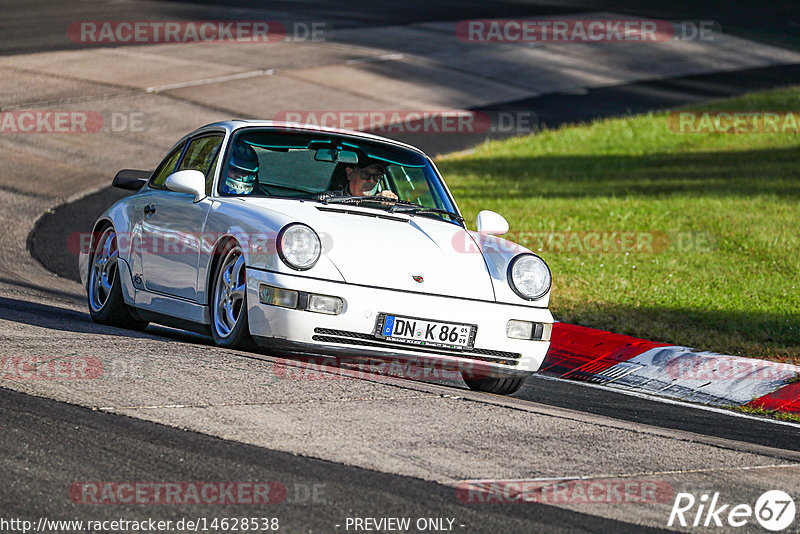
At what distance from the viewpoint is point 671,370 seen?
8812 mm

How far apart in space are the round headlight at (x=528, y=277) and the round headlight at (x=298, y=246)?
3.97 ft

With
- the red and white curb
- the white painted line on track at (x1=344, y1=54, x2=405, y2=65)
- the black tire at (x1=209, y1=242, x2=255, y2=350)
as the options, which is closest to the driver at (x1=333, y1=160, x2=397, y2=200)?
the black tire at (x1=209, y1=242, x2=255, y2=350)

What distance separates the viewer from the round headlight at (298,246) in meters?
6.54

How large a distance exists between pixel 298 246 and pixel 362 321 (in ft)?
1.81

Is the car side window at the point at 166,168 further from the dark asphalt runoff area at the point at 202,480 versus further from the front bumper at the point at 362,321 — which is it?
the dark asphalt runoff area at the point at 202,480

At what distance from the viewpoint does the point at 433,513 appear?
4.28m

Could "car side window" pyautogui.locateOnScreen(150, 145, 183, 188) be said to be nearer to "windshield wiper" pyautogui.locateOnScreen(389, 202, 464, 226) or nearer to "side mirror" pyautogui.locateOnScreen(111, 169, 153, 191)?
"side mirror" pyautogui.locateOnScreen(111, 169, 153, 191)

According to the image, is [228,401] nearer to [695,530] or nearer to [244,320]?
[244,320]

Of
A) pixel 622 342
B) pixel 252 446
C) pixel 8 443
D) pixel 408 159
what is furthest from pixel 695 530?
pixel 622 342

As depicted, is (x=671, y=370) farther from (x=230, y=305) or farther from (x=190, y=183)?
(x=190, y=183)

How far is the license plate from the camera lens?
21.5 ft

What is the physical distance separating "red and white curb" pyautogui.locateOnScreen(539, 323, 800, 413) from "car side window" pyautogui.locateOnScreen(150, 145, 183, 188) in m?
3.19

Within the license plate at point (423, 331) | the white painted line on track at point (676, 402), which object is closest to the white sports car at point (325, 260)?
the license plate at point (423, 331)

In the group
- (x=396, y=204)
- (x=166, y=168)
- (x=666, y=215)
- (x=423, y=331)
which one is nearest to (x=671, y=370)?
(x=396, y=204)
